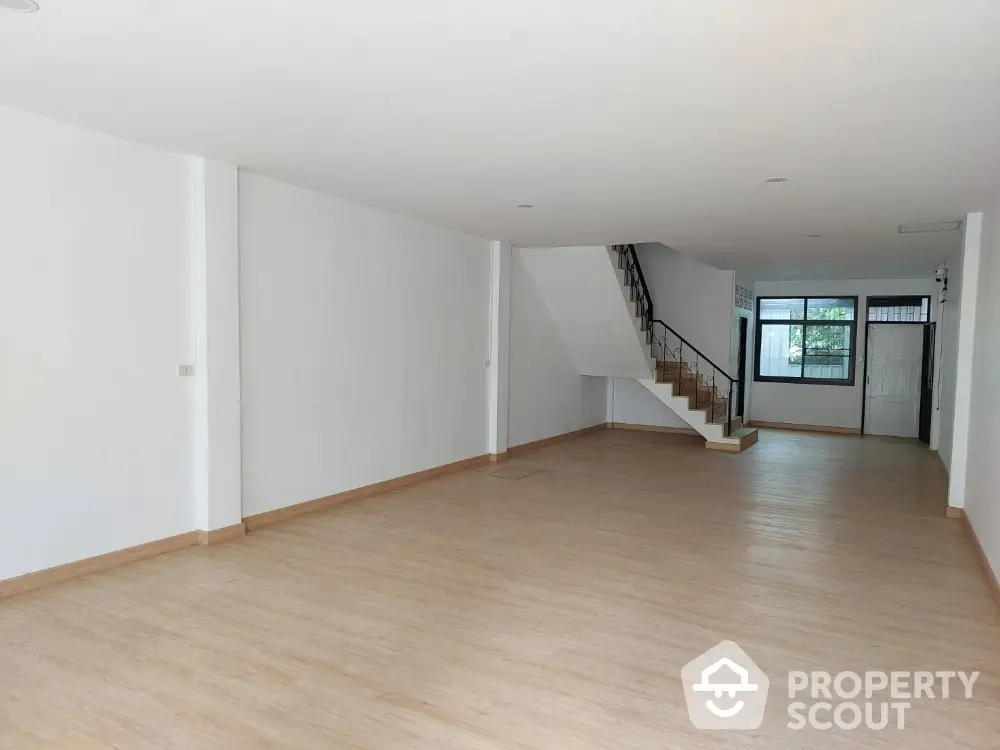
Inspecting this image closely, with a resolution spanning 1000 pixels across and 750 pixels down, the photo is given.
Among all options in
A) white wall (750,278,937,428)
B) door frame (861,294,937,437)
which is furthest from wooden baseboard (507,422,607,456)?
door frame (861,294,937,437)

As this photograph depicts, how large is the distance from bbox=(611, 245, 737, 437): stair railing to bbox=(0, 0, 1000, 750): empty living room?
7.90 feet

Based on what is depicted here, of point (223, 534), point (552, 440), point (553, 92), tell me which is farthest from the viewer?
point (552, 440)

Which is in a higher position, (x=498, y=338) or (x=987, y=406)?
(x=498, y=338)

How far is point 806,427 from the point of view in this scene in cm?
1249

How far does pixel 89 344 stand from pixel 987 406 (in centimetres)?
626

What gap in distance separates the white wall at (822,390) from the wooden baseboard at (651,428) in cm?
208

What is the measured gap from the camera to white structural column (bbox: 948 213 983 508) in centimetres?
622

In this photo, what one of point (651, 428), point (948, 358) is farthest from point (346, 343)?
point (948, 358)

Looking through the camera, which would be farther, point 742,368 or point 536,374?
point 742,368

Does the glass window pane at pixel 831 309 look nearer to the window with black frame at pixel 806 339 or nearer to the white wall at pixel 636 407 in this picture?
the window with black frame at pixel 806 339

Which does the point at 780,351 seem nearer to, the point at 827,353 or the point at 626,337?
the point at 827,353

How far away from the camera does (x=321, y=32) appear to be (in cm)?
282

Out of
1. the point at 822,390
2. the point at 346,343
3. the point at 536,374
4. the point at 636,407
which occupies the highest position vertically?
the point at 346,343

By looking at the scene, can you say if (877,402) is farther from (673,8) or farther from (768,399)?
(673,8)
